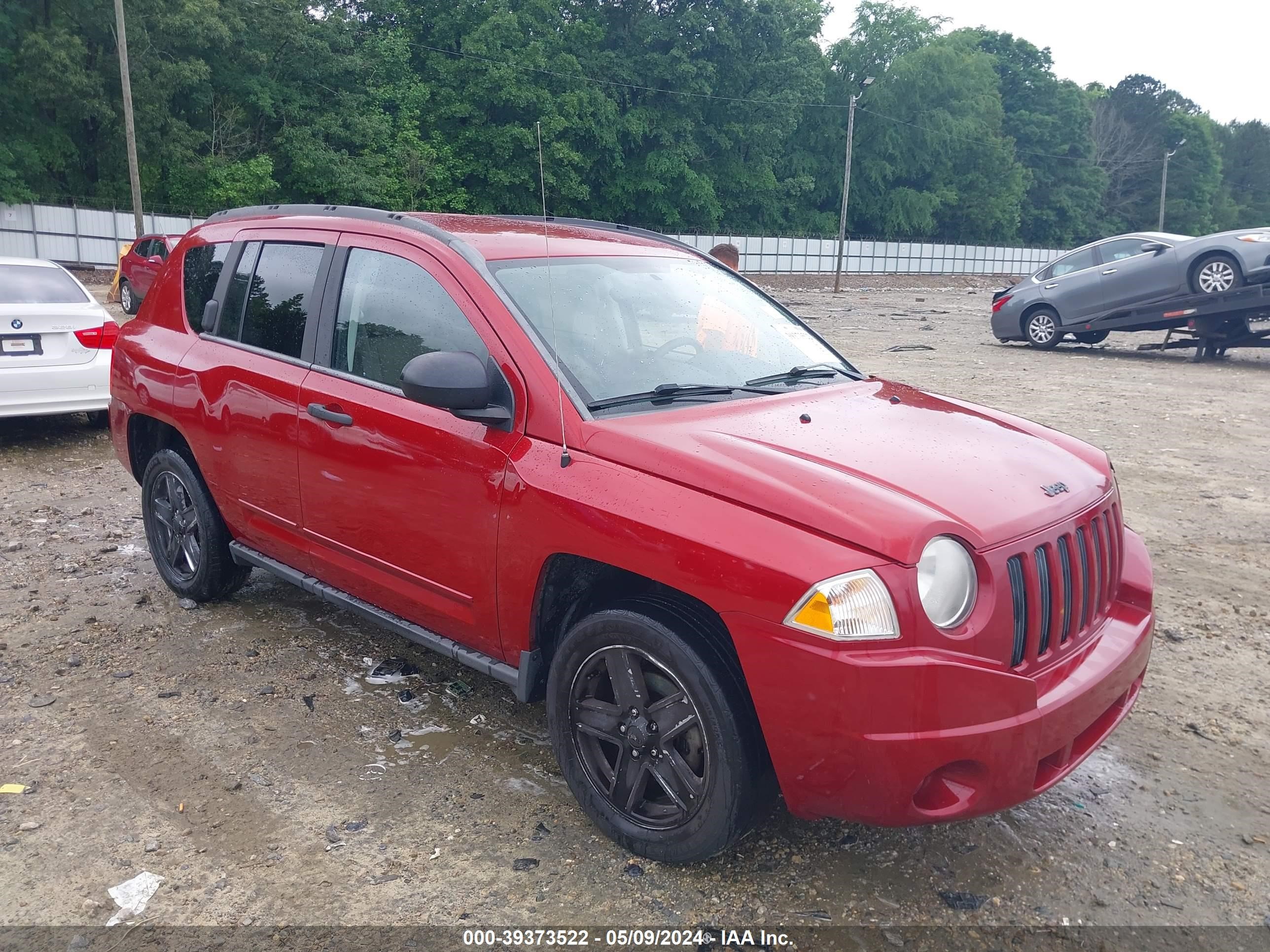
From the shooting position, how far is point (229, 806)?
3.35 metres

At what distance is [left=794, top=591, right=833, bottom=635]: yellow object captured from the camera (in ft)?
8.35

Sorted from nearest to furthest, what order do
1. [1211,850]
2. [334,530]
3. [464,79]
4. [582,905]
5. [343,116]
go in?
[582,905] → [1211,850] → [334,530] → [343,116] → [464,79]

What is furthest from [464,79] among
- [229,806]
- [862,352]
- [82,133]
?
[229,806]

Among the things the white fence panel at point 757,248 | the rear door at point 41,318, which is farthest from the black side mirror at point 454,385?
the white fence panel at point 757,248

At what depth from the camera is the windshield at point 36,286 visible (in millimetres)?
8219

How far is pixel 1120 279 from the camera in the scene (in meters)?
16.0

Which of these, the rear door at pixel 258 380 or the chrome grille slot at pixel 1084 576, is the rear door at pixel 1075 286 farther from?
the rear door at pixel 258 380

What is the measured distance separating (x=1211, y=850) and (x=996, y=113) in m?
85.1

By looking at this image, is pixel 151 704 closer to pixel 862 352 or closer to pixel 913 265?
pixel 862 352

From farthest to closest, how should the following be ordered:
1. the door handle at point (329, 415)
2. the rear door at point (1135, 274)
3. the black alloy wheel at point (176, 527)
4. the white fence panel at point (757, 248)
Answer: the white fence panel at point (757, 248) → the rear door at point (1135, 274) → the black alloy wheel at point (176, 527) → the door handle at point (329, 415)

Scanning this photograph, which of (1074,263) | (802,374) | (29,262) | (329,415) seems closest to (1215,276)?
(1074,263)

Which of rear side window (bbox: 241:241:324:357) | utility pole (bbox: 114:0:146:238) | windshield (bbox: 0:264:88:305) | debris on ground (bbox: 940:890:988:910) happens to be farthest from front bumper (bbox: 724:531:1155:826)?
utility pole (bbox: 114:0:146:238)

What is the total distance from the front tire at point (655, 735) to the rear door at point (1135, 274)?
594 inches

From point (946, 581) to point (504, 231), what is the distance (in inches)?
90.7
